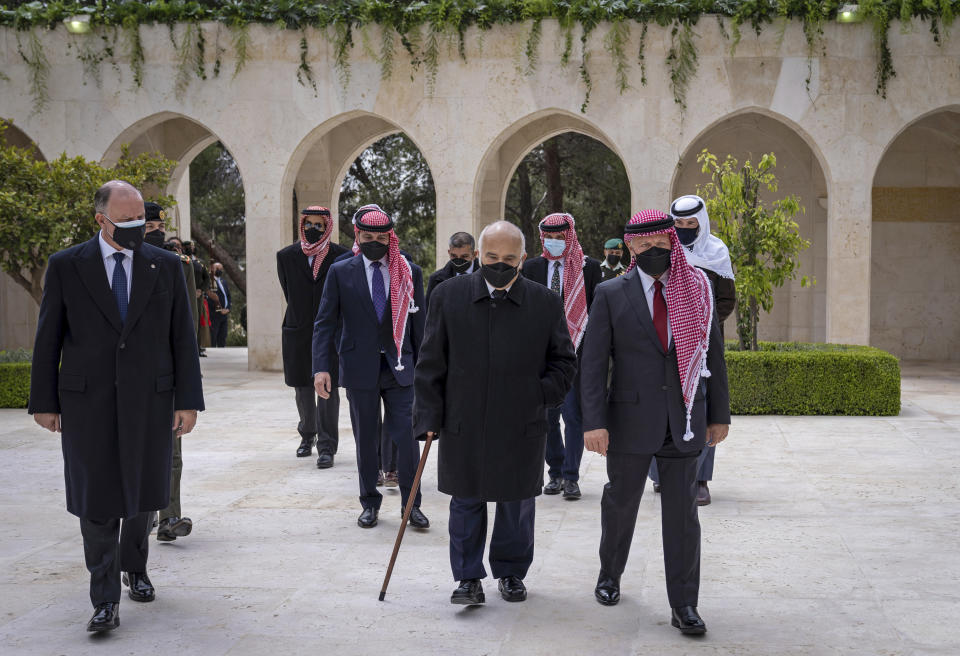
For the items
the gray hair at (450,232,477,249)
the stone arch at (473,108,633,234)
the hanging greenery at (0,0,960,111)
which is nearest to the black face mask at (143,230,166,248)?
the gray hair at (450,232,477,249)

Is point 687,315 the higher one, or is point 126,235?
point 126,235

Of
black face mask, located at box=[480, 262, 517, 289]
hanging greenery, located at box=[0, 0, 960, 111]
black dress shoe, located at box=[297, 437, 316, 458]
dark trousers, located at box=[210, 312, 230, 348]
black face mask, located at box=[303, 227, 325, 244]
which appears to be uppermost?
hanging greenery, located at box=[0, 0, 960, 111]

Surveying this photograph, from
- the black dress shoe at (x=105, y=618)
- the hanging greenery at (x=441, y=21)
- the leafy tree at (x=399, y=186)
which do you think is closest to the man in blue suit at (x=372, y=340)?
the black dress shoe at (x=105, y=618)

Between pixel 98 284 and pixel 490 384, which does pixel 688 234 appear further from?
pixel 98 284

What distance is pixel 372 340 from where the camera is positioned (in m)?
6.72

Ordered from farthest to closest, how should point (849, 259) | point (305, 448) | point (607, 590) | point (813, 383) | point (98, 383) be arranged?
point (849, 259) < point (813, 383) < point (305, 448) < point (607, 590) < point (98, 383)

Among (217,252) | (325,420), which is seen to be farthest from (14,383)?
(217,252)

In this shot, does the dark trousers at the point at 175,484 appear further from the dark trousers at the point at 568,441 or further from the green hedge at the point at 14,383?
the green hedge at the point at 14,383

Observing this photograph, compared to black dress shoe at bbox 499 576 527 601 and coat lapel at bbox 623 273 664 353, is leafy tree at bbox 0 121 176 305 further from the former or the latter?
coat lapel at bbox 623 273 664 353

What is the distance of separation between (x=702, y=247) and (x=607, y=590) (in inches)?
101

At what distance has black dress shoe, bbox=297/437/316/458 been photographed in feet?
29.9

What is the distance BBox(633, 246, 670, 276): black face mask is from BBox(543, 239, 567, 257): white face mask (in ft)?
8.33

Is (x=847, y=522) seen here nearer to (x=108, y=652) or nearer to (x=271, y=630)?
(x=271, y=630)

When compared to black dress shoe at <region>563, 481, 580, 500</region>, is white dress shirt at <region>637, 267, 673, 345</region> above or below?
above
